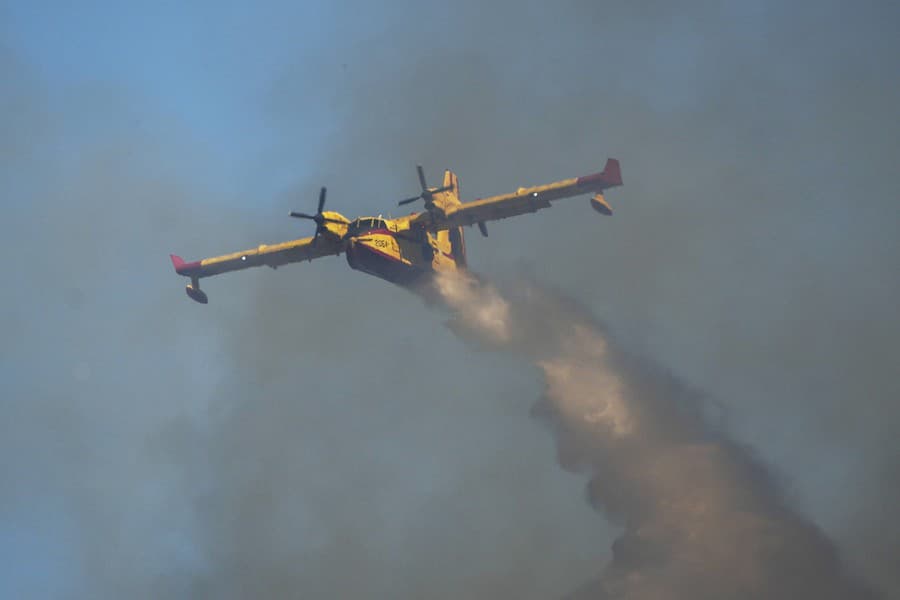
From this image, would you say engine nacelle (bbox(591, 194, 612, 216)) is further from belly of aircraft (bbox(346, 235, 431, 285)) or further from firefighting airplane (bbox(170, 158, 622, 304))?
belly of aircraft (bbox(346, 235, 431, 285))

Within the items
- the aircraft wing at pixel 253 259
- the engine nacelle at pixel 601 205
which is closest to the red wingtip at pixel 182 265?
the aircraft wing at pixel 253 259

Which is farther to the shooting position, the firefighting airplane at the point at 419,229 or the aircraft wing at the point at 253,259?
the aircraft wing at the point at 253,259

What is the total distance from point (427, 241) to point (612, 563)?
18591 millimetres

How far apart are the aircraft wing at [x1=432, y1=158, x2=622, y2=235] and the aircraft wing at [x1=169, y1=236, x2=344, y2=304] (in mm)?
6556

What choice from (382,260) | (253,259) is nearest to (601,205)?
(382,260)

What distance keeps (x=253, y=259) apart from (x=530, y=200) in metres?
16.3

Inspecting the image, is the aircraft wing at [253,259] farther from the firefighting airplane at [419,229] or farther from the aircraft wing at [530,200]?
the aircraft wing at [530,200]

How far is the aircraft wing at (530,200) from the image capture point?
60.1m

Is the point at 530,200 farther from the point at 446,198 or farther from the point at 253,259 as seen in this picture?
the point at 253,259

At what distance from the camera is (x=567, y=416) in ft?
212

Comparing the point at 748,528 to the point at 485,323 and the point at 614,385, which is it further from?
the point at 485,323

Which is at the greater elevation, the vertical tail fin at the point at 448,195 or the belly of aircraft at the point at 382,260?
the vertical tail fin at the point at 448,195

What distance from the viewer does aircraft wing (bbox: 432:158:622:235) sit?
6006 cm

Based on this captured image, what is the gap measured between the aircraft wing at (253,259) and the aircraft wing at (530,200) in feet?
21.5
